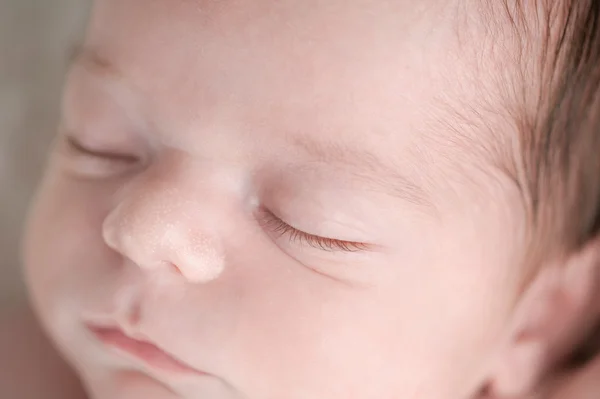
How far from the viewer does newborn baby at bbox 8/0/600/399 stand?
72 cm

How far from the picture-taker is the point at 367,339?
0.80 meters

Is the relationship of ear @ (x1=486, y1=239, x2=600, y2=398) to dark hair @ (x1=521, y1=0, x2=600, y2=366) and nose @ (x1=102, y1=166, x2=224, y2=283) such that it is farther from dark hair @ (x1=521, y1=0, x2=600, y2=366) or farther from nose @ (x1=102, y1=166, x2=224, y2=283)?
nose @ (x1=102, y1=166, x2=224, y2=283)

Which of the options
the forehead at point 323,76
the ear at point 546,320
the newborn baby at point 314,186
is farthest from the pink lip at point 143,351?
the ear at point 546,320

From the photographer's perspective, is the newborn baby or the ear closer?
the newborn baby

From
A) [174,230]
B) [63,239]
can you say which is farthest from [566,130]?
[63,239]

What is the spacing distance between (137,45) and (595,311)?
2.17ft

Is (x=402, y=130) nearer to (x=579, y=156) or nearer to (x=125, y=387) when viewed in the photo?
(x=579, y=156)

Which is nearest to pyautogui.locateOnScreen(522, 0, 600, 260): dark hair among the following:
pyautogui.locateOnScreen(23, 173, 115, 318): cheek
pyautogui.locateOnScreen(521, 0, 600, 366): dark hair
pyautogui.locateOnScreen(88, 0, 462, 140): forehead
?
pyautogui.locateOnScreen(521, 0, 600, 366): dark hair

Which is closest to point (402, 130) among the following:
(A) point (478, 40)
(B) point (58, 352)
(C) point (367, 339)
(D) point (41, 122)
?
(A) point (478, 40)

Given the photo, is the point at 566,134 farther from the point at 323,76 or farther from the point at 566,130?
the point at 323,76

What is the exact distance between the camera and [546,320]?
95 centimetres

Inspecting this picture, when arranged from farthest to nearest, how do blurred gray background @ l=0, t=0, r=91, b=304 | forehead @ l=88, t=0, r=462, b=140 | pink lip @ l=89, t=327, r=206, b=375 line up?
1. blurred gray background @ l=0, t=0, r=91, b=304
2. pink lip @ l=89, t=327, r=206, b=375
3. forehead @ l=88, t=0, r=462, b=140

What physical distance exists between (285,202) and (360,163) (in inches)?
3.3

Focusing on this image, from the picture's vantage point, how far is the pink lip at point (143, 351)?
32.4 inches
